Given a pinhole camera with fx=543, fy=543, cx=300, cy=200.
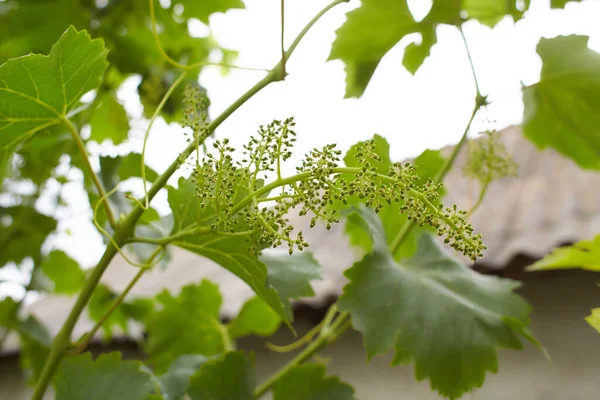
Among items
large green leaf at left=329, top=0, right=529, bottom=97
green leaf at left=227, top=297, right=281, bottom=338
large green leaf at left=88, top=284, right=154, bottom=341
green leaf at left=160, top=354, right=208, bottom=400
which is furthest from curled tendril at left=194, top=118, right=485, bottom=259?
large green leaf at left=88, top=284, right=154, bottom=341

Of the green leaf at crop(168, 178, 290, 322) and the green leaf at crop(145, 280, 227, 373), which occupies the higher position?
the green leaf at crop(168, 178, 290, 322)

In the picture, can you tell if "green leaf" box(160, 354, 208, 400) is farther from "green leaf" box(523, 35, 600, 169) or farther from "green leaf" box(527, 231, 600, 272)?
"green leaf" box(523, 35, 600, 169)

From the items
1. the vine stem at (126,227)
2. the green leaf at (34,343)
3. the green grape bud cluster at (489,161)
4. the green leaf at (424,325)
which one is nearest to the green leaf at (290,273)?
the green leaf at (424,325)

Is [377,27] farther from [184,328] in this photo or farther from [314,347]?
[184,328]

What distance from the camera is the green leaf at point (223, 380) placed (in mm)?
630

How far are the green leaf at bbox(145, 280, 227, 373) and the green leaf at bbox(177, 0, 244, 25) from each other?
1.66ft

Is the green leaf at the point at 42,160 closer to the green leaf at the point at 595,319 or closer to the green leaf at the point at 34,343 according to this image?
the green leaf at the point at 34,343

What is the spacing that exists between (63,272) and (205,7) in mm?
699

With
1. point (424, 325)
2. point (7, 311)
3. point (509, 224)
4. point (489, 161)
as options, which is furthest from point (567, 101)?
point (7, 311)

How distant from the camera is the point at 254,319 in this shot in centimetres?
104

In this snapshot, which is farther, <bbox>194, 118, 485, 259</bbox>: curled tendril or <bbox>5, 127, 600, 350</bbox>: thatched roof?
<bbox>5, 127, 600, 350</bbox>: thatched roof

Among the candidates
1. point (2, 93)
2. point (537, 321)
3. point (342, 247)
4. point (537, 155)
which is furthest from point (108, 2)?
point (537, 155)

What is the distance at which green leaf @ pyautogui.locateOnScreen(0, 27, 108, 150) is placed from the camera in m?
0.49

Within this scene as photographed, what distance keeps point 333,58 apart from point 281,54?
1.01 ft
